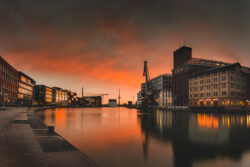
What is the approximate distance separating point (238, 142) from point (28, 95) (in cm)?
13952

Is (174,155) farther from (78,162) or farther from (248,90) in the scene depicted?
(248,90)

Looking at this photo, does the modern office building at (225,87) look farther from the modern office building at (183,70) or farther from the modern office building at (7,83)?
the modern office building at (7,83)

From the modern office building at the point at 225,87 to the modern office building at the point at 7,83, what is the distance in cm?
9489

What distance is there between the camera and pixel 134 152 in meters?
10.4

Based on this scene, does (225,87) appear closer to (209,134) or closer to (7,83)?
(209,134)

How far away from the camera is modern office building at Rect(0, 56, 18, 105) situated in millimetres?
77500

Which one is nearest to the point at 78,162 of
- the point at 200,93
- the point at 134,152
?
the point at 134,152

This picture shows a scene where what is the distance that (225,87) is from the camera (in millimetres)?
77000

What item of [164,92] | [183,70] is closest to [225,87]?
[183,70]

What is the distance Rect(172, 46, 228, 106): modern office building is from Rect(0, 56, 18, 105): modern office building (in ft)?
308

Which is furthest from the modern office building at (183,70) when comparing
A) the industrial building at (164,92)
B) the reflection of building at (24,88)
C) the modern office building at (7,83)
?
the modern office building at (7,83)

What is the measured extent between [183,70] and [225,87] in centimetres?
3135

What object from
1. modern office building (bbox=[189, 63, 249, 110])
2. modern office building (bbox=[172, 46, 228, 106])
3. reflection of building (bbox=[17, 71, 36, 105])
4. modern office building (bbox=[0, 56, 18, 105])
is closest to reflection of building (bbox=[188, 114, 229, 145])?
modern office building (bbox=[189, 63, 249, 110])

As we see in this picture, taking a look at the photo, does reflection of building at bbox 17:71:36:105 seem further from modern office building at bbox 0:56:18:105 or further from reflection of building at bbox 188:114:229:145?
reflection of building at bbox 188:114:229:145
